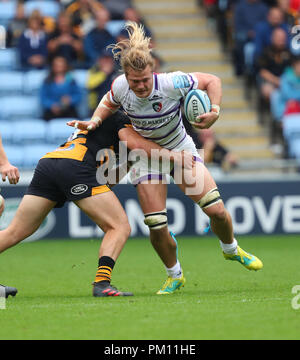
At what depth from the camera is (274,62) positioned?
15.6 m

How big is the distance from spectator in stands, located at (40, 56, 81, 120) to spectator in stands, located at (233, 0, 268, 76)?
12.4 ft

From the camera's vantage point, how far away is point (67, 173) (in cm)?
732

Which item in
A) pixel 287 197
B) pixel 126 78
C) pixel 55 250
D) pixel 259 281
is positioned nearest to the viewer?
pixel 126 78

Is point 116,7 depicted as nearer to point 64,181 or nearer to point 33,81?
point 33,81

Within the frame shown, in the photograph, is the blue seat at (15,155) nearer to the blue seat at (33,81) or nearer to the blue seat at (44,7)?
the blue seat at (33,81)

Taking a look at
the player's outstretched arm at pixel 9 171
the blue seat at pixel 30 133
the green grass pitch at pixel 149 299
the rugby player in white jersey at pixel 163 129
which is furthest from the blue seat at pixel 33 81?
the player's outstretched arm at pixel 9 171

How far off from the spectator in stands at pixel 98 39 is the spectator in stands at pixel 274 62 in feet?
9.06

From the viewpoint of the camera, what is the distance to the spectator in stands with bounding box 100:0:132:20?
54.9 feet

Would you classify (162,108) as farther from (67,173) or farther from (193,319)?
(193,319)

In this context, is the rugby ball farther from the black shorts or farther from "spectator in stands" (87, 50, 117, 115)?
"spectator in stands" (87, 50, 117, 115)

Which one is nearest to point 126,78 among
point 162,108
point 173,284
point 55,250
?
point 162,108

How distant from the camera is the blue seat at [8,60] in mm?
15508

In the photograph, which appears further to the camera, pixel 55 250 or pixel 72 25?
pixel 72 25
